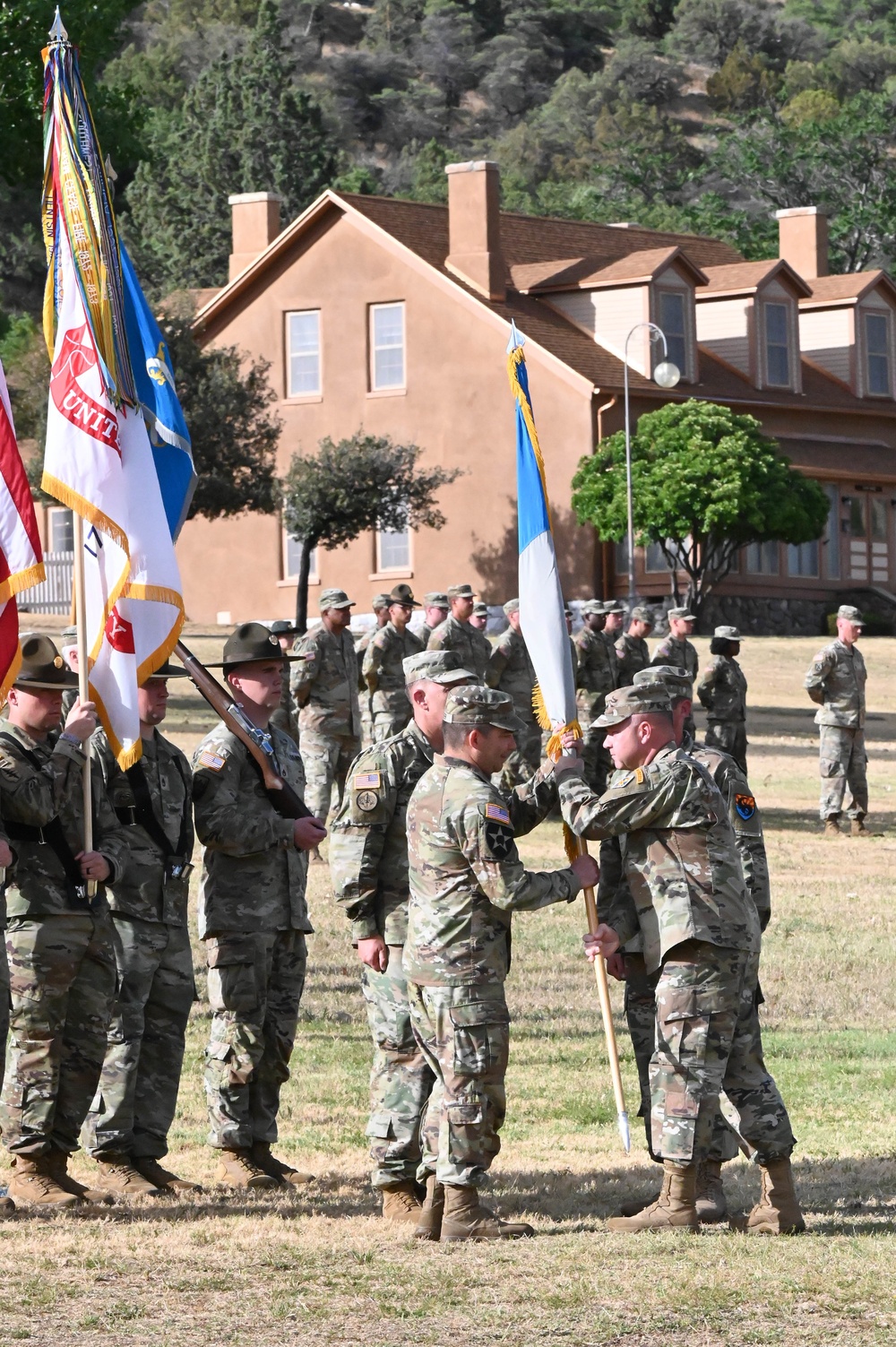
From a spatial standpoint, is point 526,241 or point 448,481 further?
point 526,241

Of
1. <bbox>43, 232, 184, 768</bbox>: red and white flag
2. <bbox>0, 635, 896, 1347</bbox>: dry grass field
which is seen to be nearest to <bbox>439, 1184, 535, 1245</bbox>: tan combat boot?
<bbox>0, 635, 896, 1347</bbox>: dry grass field

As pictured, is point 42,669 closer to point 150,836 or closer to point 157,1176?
point 150,836

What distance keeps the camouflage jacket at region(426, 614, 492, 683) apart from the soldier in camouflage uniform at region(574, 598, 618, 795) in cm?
119

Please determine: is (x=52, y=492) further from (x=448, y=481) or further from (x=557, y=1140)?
(x=448, y=481)

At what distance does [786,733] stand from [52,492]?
23.1 meters

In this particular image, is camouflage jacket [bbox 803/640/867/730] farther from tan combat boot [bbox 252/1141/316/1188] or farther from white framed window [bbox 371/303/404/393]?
white framed window [bbox 371/303/404/393]

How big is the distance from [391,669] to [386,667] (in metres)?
0.06

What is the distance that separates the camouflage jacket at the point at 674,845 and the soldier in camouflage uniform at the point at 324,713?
10.2m

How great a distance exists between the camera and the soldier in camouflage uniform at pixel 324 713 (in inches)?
735

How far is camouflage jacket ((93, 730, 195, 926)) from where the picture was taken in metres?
9.05

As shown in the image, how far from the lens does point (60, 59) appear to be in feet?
32.1

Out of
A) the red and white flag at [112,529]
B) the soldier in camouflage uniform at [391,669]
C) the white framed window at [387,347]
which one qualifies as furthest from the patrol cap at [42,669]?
the white framed window at [387,347]

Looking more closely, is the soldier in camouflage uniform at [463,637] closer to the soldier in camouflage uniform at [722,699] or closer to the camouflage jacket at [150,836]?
the soldier in camouflage uniform at [722,699]

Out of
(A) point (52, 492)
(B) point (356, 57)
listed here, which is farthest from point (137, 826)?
(B) point (356, 57)
